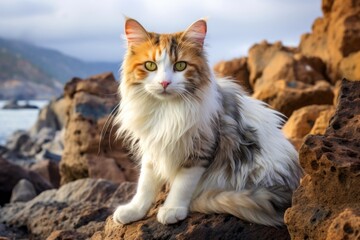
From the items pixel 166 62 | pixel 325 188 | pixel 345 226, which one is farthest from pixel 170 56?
pixel 345 226

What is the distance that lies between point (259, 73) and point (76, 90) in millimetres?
7950

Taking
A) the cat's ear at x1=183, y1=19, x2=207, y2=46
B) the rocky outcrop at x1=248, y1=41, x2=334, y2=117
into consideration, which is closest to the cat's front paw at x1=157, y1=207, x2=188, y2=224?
the cat's ear at x1=183, y1=19, x2=207, y2=46

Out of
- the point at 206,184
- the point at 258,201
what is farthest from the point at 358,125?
the point at 206,184

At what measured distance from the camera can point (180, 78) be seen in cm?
407

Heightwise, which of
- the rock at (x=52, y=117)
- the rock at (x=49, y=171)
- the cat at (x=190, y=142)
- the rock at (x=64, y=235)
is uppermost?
the cat at (x=190, y=142)

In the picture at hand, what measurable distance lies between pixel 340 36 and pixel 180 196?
13.5 m

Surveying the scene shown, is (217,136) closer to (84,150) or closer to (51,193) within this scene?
(51,193)

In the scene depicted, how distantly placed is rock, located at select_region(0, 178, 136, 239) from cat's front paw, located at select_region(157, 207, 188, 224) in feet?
3.15

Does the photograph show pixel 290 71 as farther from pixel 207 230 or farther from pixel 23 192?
pixel 207 230

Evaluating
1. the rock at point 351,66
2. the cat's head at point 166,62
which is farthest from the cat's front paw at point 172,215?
the rock at point 351,66

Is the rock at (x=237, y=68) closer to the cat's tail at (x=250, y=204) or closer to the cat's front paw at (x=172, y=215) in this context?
the cat's tail at (x=250, y=204)

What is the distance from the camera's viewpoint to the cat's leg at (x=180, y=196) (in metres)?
3.99

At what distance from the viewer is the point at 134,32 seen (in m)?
4.32

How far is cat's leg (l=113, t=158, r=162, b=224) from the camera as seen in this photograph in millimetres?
4203
